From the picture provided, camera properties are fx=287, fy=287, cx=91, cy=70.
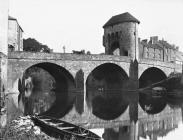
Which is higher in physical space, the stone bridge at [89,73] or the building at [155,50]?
the building at [155,50]

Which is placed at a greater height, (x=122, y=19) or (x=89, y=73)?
(x=122, y=19)

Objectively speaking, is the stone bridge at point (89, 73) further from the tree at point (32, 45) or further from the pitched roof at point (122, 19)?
the tree at point (32, 45)

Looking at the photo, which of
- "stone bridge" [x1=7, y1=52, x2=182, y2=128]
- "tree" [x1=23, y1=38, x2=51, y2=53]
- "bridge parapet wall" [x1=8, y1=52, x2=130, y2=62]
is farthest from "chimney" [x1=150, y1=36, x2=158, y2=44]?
"bridge parapet wall" [x1=8, y1=52, x2=130, y2=62]

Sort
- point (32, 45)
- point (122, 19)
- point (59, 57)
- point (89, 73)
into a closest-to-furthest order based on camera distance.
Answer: point (59, 57) < point (89, 73) < point (122, 19) < point (32, 45)

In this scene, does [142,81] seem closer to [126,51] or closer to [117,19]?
[126,51]

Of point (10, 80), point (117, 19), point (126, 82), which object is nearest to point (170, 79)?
point (126, 82)

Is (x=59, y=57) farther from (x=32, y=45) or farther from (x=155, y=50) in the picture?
(x=155, y=50)

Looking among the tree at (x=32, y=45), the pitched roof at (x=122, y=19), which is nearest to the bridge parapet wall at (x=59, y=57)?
the pitched roof at (x=122, y=19)

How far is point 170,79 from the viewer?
134 feet

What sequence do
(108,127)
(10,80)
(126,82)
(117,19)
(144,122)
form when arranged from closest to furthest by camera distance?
(108,127) → (144,122) → (10,80) → (126,82) → (117,19)

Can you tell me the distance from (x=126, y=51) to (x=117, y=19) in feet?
19.0

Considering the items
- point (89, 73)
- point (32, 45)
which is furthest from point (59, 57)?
point (32, 45)

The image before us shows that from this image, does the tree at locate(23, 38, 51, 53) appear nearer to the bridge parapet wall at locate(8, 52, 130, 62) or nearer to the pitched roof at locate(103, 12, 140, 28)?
the pitched roof at locate(103, 12, 140, 28)

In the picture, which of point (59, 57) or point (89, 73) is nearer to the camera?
point (59, 57)
